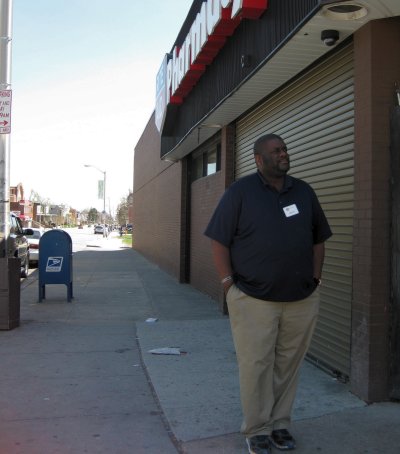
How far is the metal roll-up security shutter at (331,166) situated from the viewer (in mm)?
4855

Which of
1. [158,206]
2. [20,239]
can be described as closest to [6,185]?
[20,239]

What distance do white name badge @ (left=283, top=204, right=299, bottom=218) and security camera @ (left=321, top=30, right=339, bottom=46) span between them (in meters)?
1.91

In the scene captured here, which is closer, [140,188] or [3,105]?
[3,105]

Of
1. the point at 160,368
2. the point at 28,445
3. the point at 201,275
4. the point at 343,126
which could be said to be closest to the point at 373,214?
the point at 343,126

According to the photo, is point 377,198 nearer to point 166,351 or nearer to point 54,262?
point 166,351

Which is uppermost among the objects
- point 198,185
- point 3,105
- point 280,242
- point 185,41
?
point 185,41

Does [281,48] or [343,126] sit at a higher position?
[281,48]

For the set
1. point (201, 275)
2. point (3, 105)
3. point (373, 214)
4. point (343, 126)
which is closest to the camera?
point (373, 214)

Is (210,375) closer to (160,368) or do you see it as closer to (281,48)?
(160,368)

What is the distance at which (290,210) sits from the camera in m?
3.39

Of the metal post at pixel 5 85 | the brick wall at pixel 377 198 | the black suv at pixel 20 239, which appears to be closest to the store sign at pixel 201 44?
the brick wall at pixel 377 198

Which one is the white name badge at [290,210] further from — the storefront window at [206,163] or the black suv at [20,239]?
the black suv at [20,239]

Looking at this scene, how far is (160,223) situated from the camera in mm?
18031

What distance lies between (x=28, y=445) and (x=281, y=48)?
408 centimetres
